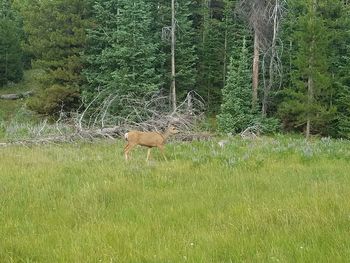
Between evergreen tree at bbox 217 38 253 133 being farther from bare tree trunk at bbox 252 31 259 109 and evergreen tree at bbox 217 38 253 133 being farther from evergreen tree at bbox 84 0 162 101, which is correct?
evergreen tree at bbox 84 0 162 101

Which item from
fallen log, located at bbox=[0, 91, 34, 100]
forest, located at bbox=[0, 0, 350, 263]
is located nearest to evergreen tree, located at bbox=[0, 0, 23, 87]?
fallen log, located at bbox=[0, 91, 34, 100]

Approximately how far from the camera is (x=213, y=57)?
3719 cm

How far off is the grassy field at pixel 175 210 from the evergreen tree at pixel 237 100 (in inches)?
672

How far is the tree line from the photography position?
90.8 ft

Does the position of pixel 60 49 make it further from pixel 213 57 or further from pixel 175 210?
pixel 175 210

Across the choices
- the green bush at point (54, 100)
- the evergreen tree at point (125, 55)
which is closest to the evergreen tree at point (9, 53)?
the green bush at point (54, 100)

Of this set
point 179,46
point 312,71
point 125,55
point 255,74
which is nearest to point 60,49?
point 125,55

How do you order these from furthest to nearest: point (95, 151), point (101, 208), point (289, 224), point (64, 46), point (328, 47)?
point (64, 46)
point (328, 47)
point (95, 151)
point (101, 208)
point (289, 224)

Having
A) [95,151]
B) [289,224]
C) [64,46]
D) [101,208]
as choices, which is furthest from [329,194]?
[64,46]

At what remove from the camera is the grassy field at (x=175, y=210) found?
4801 millimetres

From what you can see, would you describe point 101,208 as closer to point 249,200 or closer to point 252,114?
point 249,200

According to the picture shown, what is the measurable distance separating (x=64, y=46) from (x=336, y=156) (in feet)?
76.3

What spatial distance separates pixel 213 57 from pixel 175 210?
1240 inches

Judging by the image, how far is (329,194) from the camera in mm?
6988
